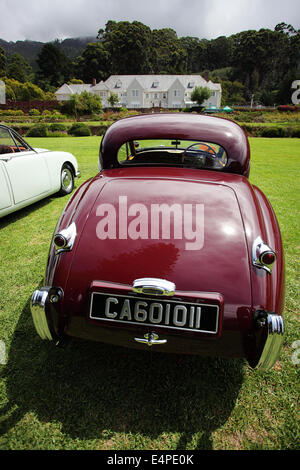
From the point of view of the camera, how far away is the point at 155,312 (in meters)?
1.53

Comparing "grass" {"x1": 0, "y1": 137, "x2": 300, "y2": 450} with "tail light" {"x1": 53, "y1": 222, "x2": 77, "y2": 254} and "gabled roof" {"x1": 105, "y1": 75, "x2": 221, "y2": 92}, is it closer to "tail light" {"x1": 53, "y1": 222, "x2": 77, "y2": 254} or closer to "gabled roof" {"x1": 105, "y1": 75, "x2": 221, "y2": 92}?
"tail light" {"x1": 53, "y1": 222, "x2": 77, "y2": 254}

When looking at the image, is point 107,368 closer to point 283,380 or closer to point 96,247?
point 96,247

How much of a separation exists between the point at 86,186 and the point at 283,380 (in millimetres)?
2104

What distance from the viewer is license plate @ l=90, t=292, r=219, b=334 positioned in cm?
149

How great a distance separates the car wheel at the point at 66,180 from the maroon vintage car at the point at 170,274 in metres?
4.07

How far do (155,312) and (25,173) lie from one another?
150 inches

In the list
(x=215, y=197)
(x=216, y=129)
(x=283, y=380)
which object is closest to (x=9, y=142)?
(x=216, y=129)

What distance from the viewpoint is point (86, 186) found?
7.53ft

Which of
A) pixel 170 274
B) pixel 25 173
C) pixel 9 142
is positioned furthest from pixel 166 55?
pixel 170 274

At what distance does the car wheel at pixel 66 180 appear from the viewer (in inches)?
228

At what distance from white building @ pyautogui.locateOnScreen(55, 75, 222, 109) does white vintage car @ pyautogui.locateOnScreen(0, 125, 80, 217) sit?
70939 millimetres

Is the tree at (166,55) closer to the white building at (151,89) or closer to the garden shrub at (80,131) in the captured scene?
the white building at (151,89)

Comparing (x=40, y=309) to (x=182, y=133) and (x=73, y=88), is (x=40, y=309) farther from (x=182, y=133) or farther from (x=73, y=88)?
(x=73, y=88)

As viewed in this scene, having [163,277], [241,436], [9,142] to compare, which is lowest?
[241,436]
